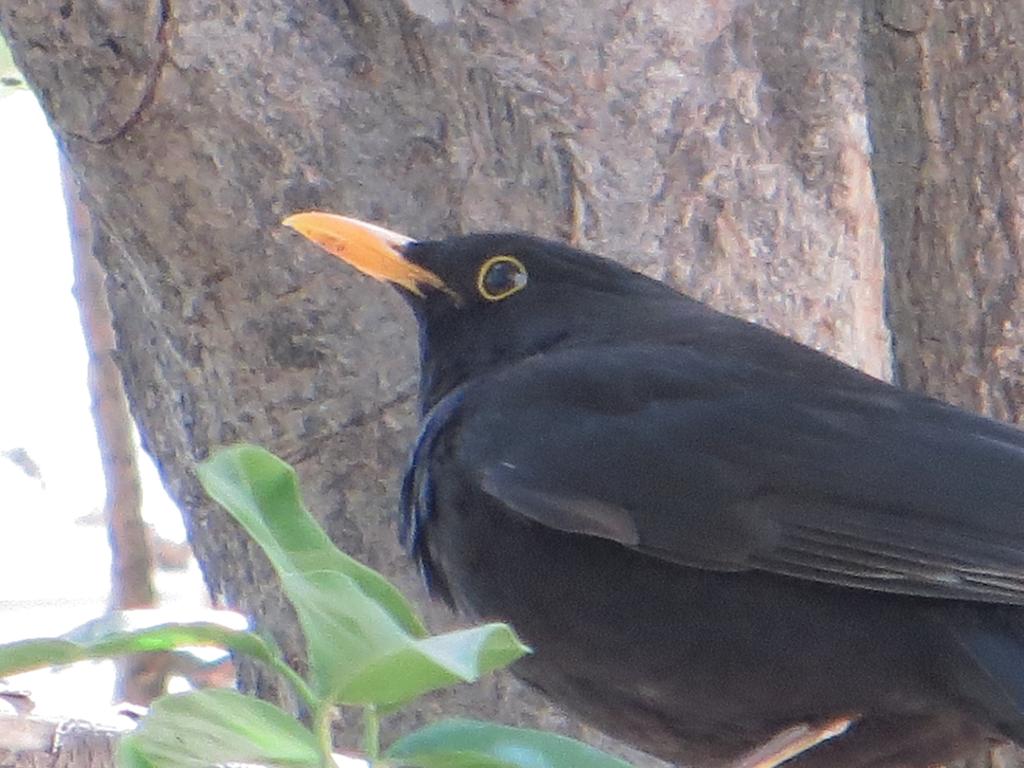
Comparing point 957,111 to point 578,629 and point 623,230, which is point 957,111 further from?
point 578,629

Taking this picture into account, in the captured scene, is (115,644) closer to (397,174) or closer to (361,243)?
(361,243)

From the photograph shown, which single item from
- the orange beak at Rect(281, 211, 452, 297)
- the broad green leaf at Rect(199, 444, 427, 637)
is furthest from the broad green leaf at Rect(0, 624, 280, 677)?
the orange beak at Rect(281, 211, 452, 297)

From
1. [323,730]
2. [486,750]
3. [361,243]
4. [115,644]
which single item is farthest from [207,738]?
[361,243]

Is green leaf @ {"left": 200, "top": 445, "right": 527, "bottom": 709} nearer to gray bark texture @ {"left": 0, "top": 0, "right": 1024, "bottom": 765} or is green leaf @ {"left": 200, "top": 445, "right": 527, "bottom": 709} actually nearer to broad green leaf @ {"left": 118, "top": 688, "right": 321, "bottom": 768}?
broad green leaf @ {"left": 118, "top": 688, "right": 321, "bottom": 768}

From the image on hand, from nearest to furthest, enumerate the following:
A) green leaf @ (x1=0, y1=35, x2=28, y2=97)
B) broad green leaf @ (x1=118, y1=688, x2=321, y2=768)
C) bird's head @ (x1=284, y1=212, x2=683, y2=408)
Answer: broad green leaf @ (x1=118, y1=688, x2=321, y2=768)
bird's head @ (x1=284, y1=212, x2=683, y2=408)
green leaf @ (x1=0, y1=35, x2=28, y2=97)

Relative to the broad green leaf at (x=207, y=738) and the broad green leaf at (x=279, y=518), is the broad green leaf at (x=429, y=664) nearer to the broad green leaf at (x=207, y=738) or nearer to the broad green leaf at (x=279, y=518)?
the broad green leaf at (x=207, y=738)

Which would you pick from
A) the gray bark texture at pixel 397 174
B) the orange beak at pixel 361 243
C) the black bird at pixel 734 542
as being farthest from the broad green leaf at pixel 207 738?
the gray bark texture at pixel 397 174
